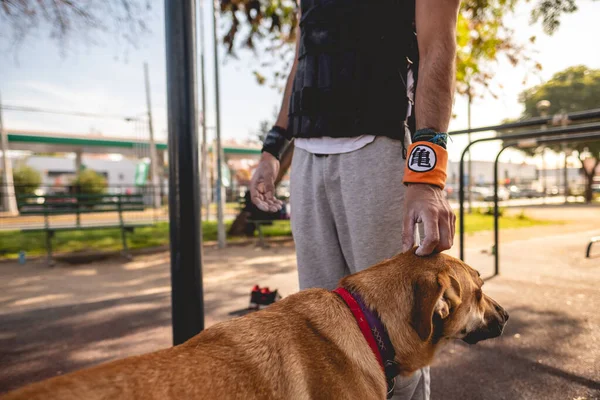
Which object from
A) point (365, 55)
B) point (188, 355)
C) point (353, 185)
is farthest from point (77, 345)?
point (365, 55)

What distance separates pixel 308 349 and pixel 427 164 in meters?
0.72

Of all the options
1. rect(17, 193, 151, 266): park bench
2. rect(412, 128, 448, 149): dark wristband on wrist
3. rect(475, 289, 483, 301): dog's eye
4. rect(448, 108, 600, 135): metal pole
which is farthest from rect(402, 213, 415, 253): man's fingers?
rect(17, 193, 151, 266): park bench

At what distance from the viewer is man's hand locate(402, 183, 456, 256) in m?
1.23

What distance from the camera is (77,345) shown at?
3.07 metres

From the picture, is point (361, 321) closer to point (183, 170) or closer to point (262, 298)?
point (183, 170)

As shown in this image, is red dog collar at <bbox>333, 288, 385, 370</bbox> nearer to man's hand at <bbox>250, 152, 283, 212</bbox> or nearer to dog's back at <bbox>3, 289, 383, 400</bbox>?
dog's back at <bbox>3, 289, 383, 400</bbox>

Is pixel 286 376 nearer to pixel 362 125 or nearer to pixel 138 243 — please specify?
pixel 362 125

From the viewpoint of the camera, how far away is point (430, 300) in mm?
1337

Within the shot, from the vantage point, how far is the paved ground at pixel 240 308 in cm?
242

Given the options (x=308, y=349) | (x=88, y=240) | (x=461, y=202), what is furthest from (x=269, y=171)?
(x=88, y=240)

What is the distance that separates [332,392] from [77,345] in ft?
8.94

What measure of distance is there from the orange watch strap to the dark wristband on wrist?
1.0 inches

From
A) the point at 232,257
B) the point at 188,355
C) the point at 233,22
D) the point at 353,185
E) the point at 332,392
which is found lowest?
the point at 232,257

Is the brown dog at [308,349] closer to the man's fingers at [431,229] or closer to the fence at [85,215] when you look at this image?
the man's fingers at [431,229]
